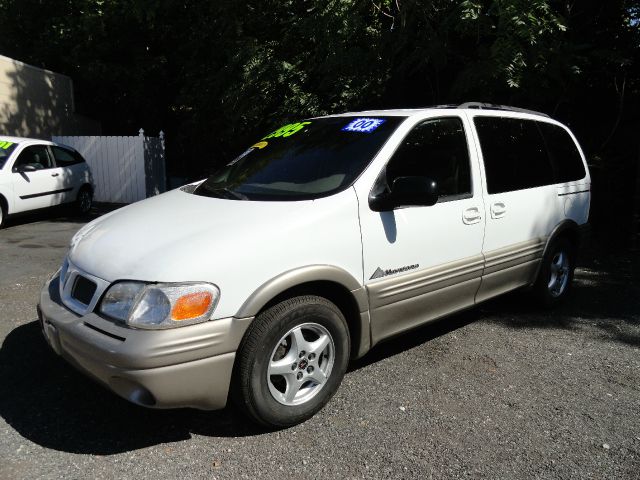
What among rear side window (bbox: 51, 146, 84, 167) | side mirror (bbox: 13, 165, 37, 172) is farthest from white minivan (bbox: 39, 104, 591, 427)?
rear side window (bbox: 51, 146, 84, 167)

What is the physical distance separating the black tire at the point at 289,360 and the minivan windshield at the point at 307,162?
716mm

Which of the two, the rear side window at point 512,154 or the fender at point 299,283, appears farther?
the rear side window at point 512,154

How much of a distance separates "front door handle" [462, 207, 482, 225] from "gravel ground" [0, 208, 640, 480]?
1.01m

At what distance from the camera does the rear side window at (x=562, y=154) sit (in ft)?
16.4

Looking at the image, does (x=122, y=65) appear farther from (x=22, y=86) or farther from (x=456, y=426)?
(x=456, y=426)

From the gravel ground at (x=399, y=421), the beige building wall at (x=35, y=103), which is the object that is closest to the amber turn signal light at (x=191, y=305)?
the gravel ground at (x=399, y=421)

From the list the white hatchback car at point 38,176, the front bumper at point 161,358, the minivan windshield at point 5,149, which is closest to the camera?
the front bumper at point 161,358

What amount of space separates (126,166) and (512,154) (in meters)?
10.8

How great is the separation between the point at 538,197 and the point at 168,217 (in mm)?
2986

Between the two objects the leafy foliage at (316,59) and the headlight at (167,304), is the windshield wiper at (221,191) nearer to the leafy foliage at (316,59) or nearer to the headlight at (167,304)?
the headlight at (167,304)

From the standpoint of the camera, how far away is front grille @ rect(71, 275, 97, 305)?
3.00 m

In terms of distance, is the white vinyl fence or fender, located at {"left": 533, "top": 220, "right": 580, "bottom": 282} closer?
fender, located at {"left": 533, "top": 220, "right": 580, "bottom": 282}

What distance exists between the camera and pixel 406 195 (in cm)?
337

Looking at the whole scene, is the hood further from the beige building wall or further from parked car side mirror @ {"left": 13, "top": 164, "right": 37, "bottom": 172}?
the beige building wall
